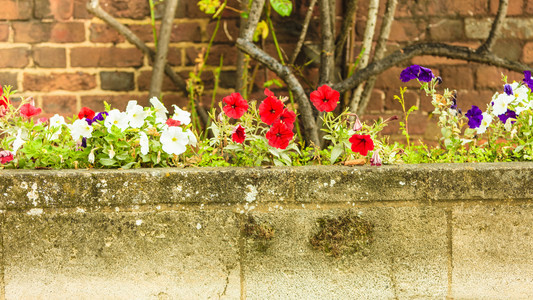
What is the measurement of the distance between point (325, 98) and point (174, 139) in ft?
1.87

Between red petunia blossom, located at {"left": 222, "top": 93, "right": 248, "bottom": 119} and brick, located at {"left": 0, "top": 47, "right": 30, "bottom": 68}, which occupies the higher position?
brick, located at {"left": 0, "top": 47, "right": 30, "bottom": 68}

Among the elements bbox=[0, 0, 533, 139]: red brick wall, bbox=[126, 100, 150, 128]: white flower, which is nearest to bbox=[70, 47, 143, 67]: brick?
bbox=[0, 0, 533, 139]: red brick wall

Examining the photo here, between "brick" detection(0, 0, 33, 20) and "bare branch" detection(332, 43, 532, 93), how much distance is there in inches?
71.3

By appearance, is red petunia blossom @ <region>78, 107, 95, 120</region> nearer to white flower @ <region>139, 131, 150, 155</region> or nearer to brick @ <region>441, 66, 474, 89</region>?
white flower @ <region>139, 131, 150, 155</region>

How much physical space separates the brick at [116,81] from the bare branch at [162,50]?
234 mm

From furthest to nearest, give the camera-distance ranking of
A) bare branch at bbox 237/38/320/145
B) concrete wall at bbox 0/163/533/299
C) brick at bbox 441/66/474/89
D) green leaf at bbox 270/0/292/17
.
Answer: brick at bbox 441/66/474/89, green leaf at bbox 270/0/292/17, bare branch at bbox 237/38/320/145, concrete wall at bbox 0/163/533/299

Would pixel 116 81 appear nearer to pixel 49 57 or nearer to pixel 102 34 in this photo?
pixel 102 34

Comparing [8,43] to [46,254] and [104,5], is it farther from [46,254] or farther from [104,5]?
[46,254]

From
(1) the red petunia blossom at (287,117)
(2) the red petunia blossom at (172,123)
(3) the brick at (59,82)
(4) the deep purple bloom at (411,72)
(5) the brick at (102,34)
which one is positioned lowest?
(2) the red petunia blossom at (172,123)

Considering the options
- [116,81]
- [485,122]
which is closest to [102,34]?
[116,81]

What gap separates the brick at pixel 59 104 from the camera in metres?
2.81

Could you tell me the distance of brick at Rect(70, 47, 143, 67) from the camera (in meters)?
2.81

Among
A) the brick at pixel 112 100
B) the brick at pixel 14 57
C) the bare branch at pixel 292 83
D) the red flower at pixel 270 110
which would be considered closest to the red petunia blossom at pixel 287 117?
the red flower at pixel 270 110

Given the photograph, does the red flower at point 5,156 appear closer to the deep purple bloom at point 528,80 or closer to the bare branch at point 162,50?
the bare branch at point 162,50
